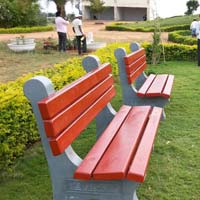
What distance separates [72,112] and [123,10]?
53714mm

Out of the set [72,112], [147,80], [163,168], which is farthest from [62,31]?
[72,112]

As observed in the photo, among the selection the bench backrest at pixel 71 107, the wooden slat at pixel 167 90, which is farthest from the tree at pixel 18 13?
the bench backrest at pixel 71 107

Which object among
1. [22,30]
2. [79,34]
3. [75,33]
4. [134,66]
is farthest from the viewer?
[22,30]

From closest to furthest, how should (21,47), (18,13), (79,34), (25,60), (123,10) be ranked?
1. (25,60)
2. (79,34)
3. (21,47)
4. (18,13)
5. (123,10)

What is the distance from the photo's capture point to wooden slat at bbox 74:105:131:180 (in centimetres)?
253

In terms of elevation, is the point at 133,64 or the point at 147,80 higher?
the point at 133,64

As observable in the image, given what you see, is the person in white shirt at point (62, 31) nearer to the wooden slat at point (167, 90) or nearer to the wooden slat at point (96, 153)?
the wooden slat at point (167, 90)

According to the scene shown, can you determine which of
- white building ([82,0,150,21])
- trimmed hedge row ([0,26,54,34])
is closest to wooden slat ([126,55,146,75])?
trimmed hedge row ([0,26,54,34])

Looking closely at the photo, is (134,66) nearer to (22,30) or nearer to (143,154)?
(143,154)

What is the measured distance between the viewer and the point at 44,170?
3867 millimetres

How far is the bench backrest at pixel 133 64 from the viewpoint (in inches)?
181

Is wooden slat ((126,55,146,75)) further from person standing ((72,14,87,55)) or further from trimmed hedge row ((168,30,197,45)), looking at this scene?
trimmed hedge row ((168,30,197,45))

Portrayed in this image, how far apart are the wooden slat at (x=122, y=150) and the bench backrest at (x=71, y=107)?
25cm

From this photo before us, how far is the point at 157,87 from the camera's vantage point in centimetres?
501
